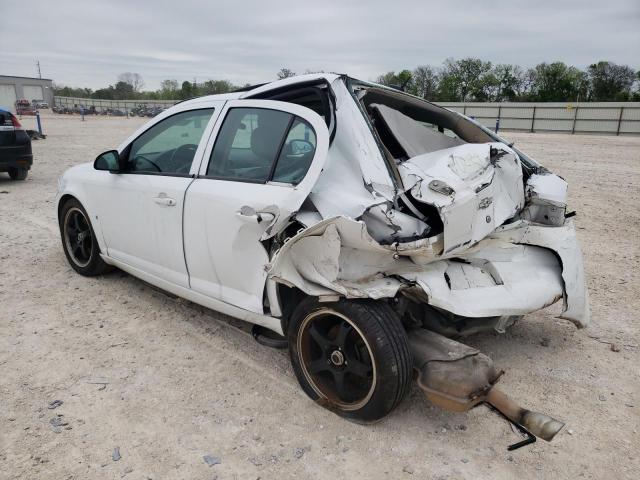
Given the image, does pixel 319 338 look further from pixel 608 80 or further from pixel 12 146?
pixel 608 80

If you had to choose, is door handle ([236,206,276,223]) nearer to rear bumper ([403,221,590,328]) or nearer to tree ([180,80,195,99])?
rear bumper ([403,221,590,328])

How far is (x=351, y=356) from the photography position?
2.68m

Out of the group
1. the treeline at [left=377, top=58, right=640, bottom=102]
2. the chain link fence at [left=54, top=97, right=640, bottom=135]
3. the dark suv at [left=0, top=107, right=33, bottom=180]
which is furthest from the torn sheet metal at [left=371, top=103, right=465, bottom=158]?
the treeline at [left=377, top=58, right=640, bottom=102]

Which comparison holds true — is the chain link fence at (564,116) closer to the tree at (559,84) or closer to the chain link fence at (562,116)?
the chain link fence at (562,116)

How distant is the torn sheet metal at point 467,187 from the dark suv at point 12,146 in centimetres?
967

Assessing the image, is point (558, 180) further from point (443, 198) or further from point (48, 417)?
point (48, 417)

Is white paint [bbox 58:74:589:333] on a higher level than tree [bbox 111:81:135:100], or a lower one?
lower

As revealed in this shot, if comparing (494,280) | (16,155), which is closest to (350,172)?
(494,280)

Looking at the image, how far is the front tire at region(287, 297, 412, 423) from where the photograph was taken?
2475 mm

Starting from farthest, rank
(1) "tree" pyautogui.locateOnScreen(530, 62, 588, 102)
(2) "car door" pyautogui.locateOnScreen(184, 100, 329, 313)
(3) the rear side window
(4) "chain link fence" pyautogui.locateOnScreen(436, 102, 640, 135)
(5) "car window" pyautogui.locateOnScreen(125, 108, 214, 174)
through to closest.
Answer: (1) "tree" pyautogui.locateOnScreen(530, 62, 588, 102), (4) "chain link fence" pyautogui.locateOnScreen(436, 102, 640, 135), (5) "car window" pyautogui.locateOnScreen(125, 108, 214, 174), (3) the rear side window, (2) "car door" pyautogui.locateOnScreen(184, 100, 329, 313)

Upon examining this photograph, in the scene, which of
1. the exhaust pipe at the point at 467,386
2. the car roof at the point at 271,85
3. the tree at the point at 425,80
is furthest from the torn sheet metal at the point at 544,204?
the tree at the point at 425,80

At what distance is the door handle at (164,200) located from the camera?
3365mm

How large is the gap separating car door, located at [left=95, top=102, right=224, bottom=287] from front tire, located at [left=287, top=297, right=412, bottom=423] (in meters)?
1.13

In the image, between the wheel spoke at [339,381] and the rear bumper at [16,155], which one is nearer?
the wheel spoke at [339,381]
